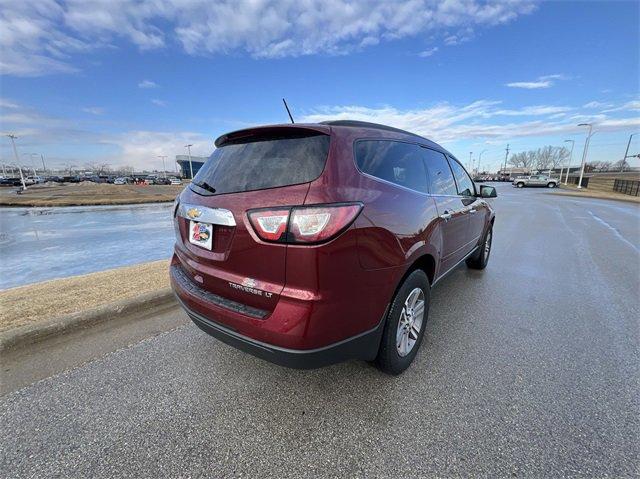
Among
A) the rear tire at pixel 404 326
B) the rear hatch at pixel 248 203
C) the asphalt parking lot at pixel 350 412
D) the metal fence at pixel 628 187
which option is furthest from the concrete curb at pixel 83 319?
the metal fence at pixel 628 187

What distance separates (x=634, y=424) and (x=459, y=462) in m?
1.22

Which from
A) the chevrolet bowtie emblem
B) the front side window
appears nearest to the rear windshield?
the chevrolet bowtie emblem

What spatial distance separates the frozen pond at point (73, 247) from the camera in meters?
6.28

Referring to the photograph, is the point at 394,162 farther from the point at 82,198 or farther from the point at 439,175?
the point at 82,198

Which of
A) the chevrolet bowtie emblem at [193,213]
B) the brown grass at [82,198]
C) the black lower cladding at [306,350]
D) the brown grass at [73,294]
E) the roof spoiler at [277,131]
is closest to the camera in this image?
the black lower cladding at [306,350]

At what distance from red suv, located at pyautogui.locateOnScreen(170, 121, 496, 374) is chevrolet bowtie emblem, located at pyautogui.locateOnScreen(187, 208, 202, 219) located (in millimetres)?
14

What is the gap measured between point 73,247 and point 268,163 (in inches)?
343

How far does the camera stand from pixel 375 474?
168 centimetres

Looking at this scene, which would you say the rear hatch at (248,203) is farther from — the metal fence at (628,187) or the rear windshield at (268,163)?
the metal fence at (628,187)

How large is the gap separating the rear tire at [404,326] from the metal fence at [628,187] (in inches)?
1468

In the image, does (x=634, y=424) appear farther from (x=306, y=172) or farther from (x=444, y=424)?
(x=306, y=172)

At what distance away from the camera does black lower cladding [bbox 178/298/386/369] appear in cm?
180

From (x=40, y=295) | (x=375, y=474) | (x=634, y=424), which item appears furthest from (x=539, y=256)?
(x=40, y=295)

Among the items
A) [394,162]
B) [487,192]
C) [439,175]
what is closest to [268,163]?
[394,162]
